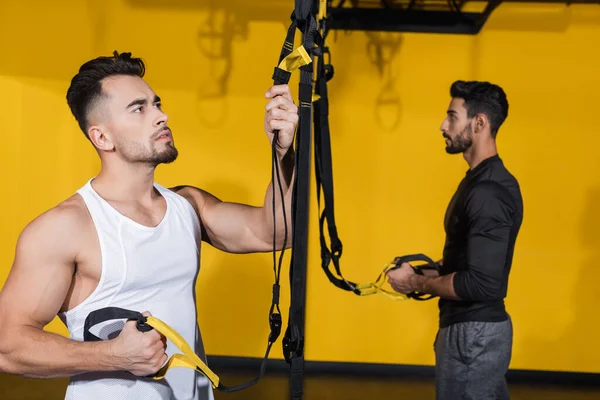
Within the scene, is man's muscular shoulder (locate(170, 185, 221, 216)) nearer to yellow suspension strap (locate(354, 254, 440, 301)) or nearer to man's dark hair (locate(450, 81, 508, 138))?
yellow suspension strap (locate(354, 254, 440, 301))

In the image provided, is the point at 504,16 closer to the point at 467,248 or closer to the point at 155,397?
the point at 467,248

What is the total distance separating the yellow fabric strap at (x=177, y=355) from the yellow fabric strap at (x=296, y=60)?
25.6 inches

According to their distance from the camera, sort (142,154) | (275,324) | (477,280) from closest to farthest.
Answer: (275,324) < (142,154) < (477,280)

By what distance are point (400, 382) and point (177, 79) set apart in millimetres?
2525

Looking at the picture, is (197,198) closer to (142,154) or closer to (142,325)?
(142,154)

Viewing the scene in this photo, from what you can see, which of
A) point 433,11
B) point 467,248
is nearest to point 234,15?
point 433,11

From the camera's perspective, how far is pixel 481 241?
2406 millimetres

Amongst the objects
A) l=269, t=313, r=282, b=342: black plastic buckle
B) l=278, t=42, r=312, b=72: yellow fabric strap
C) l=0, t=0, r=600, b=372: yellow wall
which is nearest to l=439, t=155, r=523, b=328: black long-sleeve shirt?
l=269, t=313, r=282, b=342: black plastic buckle

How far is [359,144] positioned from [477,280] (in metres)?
2.11

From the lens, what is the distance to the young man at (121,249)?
1528mm

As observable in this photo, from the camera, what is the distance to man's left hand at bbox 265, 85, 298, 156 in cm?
140

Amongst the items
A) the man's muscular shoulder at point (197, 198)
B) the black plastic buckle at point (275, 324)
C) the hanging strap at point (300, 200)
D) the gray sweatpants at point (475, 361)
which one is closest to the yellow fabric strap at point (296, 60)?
the hanging strap at point (300, 200)

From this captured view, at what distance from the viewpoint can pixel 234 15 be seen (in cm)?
440

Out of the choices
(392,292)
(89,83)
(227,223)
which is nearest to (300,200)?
(227,223)
